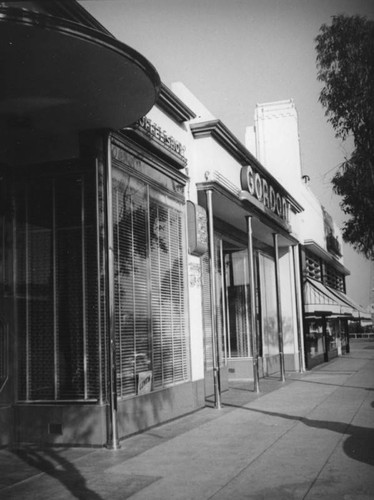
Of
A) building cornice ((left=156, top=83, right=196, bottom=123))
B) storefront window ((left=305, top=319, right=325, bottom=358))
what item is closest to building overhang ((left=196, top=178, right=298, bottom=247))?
building cornice ((left=156, top=83, right=196, bottom=123))

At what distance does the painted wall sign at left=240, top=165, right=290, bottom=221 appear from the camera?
A: 15508mm

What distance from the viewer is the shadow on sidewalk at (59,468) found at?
5.96m

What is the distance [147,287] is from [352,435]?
425 centimetres

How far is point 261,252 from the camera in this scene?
68.9 feet

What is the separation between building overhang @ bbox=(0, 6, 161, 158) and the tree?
519 centimetres

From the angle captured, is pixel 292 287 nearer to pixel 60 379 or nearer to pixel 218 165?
pixel 218 165

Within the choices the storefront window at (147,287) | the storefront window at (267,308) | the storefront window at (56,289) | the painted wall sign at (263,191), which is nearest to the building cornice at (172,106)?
the storefront window at (147,287)

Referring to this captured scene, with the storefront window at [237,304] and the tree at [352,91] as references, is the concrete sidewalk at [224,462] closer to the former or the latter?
the storefront window at [237,304]

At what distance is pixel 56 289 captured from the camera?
361 inches

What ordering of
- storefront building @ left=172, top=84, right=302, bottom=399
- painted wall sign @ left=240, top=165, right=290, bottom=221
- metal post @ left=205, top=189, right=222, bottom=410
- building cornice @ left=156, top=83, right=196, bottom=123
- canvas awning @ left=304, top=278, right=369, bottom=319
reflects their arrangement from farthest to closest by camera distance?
1. canvas awning @ left=304, top=278, right=369, bottom=319
2. painted wall sign @ left=240, top=165, right=290, bottom=221
3. storefront building @ left=172, top=84, right=302, bottom=399
4. metal post @ left=205, top=189, right=222, bottom=410
5. building cornice @ left=156, top=83, right=196, bottom=123

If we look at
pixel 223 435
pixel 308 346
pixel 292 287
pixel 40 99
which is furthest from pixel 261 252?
pixel 40 99

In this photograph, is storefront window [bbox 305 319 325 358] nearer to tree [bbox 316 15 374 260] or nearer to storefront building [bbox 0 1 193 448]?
tree [bbox 316 15 374 260]

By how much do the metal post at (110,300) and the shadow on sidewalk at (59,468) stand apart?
32.0 inches

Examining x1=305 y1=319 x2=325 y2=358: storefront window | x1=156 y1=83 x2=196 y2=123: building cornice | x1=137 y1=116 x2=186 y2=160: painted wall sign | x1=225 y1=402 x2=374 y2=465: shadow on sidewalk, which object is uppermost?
x1=156 y1=83 x2=196 y2=123: building cornice
